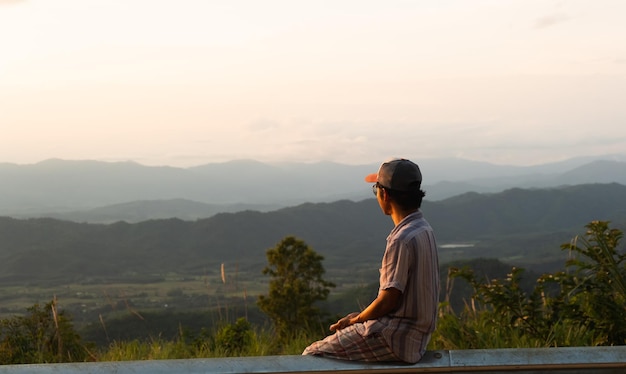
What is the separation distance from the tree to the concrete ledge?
6.81 m

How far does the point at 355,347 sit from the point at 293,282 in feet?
25.7

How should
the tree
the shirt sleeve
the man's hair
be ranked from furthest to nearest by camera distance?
the tree
the man's hair
the shirt sleeve

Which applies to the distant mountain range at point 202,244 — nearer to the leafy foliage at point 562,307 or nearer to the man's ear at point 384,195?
the leafy foliage at point 562,307

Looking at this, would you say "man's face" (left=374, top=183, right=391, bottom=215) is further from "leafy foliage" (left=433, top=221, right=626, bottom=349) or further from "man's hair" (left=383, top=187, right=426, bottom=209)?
"leafy foliage" (left=433, top=221, right=626, bottom=349)

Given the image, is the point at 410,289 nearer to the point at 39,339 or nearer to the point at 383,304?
the point at 383,304

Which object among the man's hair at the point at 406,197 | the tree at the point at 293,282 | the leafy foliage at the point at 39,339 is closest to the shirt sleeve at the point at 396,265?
the man's hair at the point at 406,197

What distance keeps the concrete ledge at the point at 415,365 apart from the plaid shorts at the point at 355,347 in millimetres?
51

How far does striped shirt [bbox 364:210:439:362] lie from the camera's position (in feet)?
12.2

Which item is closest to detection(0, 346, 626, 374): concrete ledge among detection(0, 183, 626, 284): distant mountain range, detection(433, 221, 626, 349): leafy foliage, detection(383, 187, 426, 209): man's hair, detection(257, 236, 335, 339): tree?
detection(383, 187, 426, 209): man's hair

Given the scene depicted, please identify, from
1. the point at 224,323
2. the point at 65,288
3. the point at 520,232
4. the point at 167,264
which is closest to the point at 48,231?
the point at 167,264

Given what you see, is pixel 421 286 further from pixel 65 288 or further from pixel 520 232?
pixel 520 232

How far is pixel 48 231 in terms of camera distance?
145875 millimetres

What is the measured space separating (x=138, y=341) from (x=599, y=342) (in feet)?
12.7

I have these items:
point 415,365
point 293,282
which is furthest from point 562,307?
point 293,282
